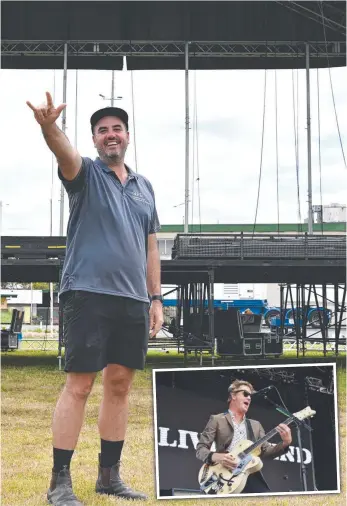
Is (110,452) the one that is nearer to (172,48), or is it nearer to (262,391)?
(262,391)

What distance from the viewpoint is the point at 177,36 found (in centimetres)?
1898

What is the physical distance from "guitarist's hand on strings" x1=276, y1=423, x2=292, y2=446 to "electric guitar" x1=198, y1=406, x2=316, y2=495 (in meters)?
0.06

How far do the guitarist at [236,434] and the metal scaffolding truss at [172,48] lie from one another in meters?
17.1

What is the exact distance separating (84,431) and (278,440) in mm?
3606

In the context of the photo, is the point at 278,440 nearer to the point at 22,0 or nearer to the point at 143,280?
the point at 143,280

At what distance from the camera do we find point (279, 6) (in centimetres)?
1809

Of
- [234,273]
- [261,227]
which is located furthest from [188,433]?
[261,227]

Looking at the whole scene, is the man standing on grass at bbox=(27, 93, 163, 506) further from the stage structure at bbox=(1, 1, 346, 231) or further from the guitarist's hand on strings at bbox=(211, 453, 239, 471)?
the stage structure at bbox=(1, 1, 346, 231)

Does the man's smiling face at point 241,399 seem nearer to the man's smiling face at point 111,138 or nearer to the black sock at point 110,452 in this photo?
the black sock at point 110,452

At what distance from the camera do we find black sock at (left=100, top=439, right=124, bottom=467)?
3.62 m

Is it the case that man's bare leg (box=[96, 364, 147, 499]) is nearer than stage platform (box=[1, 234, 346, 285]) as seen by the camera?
Yes

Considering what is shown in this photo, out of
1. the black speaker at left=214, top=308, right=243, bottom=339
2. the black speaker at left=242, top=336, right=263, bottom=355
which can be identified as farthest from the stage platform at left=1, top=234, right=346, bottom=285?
the black speaker at left=242, top=336, right=263, bottom=355

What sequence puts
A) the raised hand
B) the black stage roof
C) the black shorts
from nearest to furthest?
the raised hand < the black shorts < the black stage roof

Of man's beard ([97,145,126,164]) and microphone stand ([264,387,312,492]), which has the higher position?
man's beard ([97,145,126,164])
